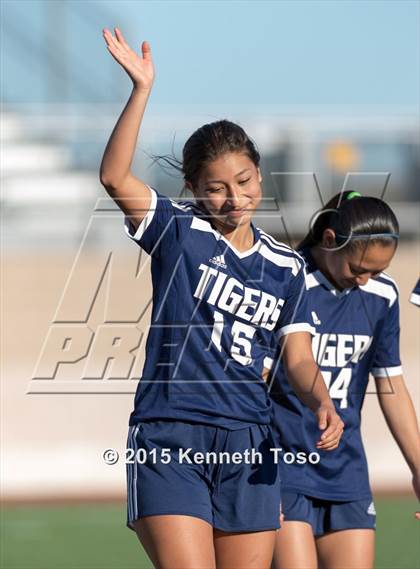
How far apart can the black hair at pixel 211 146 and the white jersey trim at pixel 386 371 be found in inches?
41.6

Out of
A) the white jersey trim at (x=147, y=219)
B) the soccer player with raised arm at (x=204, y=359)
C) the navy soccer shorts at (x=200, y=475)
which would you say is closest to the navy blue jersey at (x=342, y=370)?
the soccer player with raised arm at (x=204, y=359)

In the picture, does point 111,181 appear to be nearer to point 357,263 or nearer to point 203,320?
point 203,320

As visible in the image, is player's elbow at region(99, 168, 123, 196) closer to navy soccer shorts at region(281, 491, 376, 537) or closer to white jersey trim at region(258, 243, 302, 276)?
white jersey trim at region(258, 243, 302, 276)

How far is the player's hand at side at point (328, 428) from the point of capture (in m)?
3.27

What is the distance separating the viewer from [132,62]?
323 cm

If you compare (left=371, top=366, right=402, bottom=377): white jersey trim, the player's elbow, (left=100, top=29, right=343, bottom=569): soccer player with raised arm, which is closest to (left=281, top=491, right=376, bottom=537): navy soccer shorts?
(left=371, top=366, right=402, bottom=377): white jersey trim

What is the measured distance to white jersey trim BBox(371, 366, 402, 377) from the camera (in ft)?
13.6

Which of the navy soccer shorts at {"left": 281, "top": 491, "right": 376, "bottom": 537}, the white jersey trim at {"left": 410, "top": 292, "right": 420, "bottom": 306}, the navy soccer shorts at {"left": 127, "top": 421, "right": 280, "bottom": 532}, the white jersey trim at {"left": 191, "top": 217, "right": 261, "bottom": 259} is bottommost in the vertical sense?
the navy soccer shorts at {"left": 127, "top": 421, "right": 280, "bottom": 532}

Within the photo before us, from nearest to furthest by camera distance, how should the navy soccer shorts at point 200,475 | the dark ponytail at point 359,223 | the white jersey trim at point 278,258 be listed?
the navy soccer shorts at point 200,475, the white jersey trim at point 278,258, the dark ponytail at point 359,223

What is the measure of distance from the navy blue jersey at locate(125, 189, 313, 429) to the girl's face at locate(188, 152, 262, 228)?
58mm

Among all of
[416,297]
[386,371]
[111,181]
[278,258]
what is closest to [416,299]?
[416,297]

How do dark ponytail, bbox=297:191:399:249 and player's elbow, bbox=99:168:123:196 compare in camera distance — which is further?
dark ponytail, bbox=297:191:399:249

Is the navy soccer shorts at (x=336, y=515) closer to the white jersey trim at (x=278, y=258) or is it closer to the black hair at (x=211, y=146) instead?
the white jersey trim at (x=278, y=258)

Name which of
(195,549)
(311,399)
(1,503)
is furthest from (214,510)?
(1,503)
